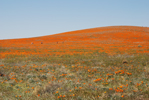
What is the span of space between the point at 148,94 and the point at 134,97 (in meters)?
0.84

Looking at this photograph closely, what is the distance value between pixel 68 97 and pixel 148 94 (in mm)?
3994

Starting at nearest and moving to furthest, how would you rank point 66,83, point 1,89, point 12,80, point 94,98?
point 94,98 → point 1,89 → point 66,83 → point 12,80

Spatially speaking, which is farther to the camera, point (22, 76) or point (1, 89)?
point (22, 76)

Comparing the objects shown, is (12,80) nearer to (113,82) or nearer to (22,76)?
(22,76)

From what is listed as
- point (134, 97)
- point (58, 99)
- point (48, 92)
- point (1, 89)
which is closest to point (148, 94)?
point (134, 97)

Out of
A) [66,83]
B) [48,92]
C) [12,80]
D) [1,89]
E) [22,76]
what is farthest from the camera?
[22,76]

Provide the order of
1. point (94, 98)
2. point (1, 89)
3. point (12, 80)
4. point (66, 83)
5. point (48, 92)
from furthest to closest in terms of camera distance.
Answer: point (12, 80)
point (66, 83)
point (1, 89)
point (48, 92)
point (94, 98)

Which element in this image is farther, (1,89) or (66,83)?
(66,83)

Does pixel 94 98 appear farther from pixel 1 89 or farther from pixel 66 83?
pixel 1 89

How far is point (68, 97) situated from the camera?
6.80 m

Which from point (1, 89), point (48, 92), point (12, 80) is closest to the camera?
point (48, 92)

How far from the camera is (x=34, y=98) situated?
671 centimetres

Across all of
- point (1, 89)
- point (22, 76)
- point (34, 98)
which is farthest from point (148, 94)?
point (22, 76)

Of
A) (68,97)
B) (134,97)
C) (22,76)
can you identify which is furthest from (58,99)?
(22,76)
